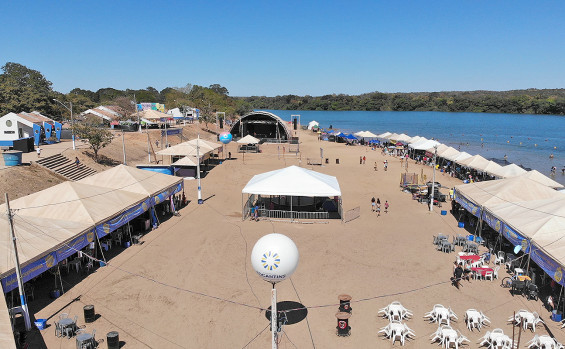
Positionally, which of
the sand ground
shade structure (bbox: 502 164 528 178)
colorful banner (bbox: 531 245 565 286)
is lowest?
the sand ground

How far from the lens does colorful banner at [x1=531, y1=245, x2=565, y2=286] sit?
12.5m

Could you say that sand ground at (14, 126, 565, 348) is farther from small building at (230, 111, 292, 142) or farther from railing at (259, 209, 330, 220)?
small building at (230, 111, 292, 142)

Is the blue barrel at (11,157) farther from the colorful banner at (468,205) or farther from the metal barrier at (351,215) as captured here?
the colorful banner at (468,205)

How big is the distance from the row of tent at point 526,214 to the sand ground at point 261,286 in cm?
171

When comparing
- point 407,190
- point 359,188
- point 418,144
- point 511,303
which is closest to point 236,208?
point 359,188

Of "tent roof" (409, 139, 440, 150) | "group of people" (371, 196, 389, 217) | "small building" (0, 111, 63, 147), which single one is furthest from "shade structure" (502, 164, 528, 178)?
"small building" (0, 111, 63, 147)

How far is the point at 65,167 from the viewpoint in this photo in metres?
31.1

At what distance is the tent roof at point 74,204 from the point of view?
53.2 feet

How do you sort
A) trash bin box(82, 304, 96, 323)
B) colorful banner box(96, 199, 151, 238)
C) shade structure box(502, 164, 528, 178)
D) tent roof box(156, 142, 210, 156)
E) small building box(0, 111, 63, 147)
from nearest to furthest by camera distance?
trash bin box(82, 304, 96, 323) → colorful banner box(96, 199, 151, 238) → shade structure box(502, 164, 528, 178) → small building box(0, 111, 63, 147) → tent roof box(156, 142, 210, 156)

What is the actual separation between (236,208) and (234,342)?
14295 mm

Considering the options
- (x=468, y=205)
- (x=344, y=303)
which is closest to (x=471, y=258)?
(x=468, y=205)

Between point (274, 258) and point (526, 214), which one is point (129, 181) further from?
point (526, 214)

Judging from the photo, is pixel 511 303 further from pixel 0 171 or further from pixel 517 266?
pixel 0 171

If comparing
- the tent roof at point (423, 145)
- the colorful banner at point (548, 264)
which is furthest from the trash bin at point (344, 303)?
the tent roof at point (423, 145)
